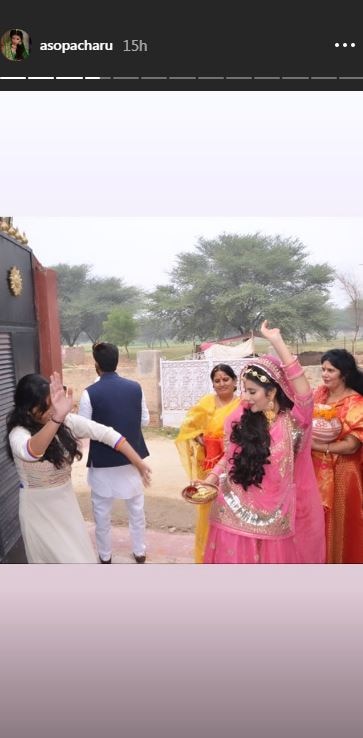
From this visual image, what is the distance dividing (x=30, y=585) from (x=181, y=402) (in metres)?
1.06

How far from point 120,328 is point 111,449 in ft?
1.77

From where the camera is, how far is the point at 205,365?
2758 mm

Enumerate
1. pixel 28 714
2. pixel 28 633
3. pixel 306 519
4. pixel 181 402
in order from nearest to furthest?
pixel 28 714 < pixel 28 633 < pixel 306 519 < pixel 181 402

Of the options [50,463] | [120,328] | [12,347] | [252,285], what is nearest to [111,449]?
[50,463]

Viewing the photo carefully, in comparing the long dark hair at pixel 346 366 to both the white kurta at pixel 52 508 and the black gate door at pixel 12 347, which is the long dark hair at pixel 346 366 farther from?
the black gate door at pixel 12 347

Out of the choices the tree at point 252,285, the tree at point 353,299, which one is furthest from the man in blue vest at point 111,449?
the tree at point 353,299

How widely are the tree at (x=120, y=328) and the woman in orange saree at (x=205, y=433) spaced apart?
0.41 m

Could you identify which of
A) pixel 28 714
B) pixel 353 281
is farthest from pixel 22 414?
pixel 353 281

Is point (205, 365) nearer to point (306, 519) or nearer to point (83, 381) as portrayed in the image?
point (83, 381)

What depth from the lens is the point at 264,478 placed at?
2.53 meters

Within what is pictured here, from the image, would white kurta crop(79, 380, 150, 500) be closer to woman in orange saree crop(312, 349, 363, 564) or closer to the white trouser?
the white trouser
